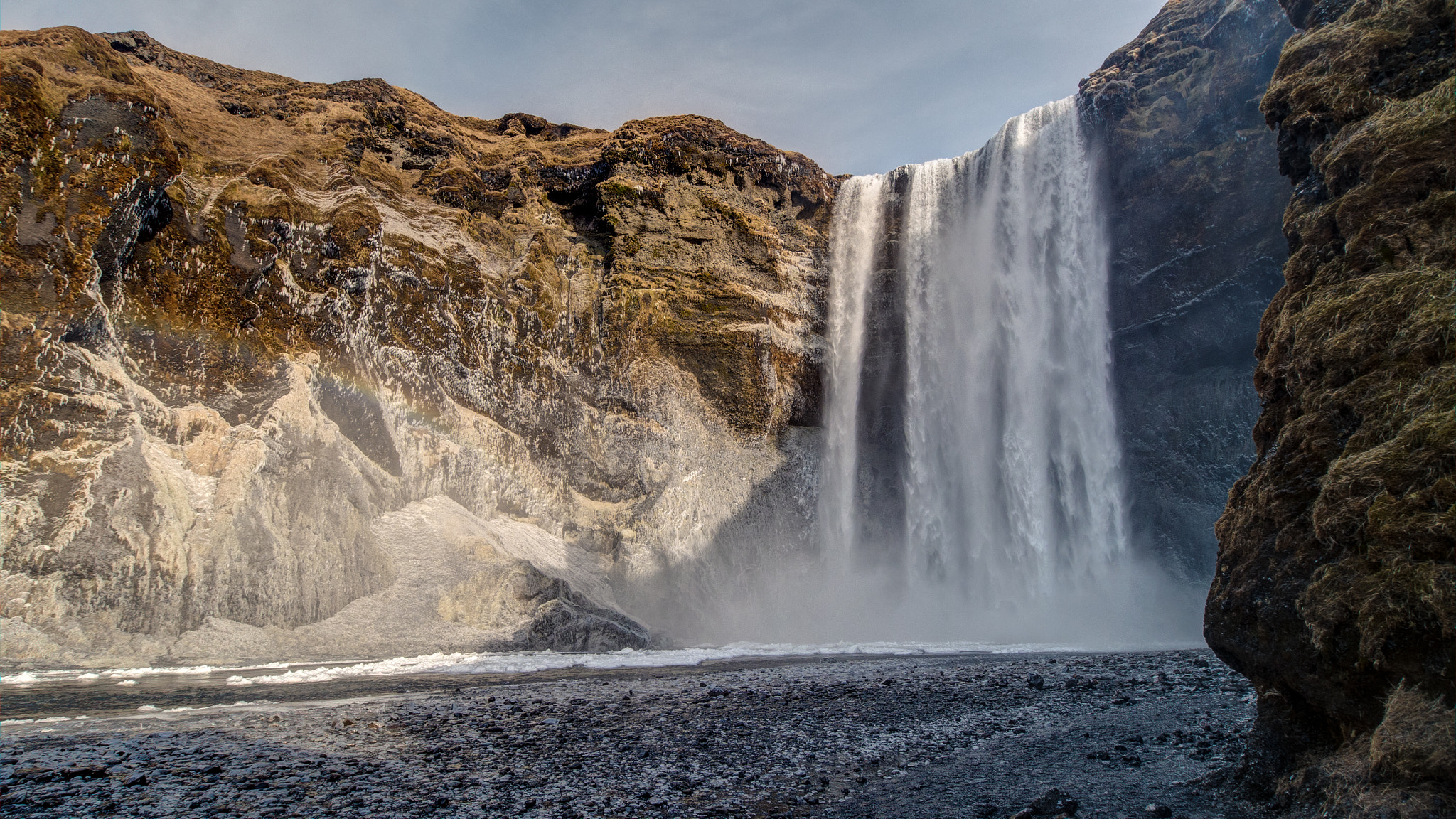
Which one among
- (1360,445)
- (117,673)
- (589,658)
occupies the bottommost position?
(589,658)

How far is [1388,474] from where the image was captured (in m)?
4.32

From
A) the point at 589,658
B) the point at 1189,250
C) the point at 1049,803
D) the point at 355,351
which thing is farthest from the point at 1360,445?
the point at 1189,250

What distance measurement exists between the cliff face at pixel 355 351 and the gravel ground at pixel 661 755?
33.5 ft

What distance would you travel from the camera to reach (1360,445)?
476 cm

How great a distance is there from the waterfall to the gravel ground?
55.0 ft

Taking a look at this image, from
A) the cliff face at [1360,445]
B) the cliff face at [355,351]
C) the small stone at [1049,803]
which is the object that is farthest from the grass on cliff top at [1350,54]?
the cliff face at [355,351]

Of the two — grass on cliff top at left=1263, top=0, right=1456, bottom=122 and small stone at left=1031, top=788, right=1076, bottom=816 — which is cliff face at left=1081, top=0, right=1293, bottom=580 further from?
small stone at left=1031, top=788, right=1076, bottom=816

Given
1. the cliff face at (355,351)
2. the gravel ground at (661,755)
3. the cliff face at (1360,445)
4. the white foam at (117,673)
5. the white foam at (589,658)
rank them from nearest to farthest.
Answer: the cliff face at (1360,445) < the gravel ground at (661,755) < the white foam at (117,673) < the white foam at (589,658) < the cliff face at (355,351)

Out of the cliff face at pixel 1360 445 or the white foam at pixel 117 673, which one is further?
the white foam at pixel 117 673

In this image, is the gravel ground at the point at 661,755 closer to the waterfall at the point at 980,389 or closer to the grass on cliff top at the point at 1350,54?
the grass on cliff top at the point at 1350,54

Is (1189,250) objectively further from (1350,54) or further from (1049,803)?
(1049,803)

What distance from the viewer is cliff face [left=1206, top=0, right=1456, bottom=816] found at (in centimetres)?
391

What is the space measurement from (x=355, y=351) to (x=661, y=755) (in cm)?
1958

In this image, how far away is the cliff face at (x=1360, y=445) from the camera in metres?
3.91
